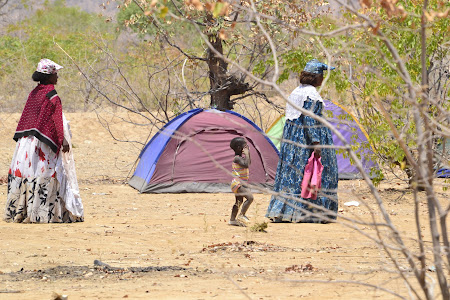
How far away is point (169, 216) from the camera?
364 inches

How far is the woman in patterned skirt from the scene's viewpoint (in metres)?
8.17

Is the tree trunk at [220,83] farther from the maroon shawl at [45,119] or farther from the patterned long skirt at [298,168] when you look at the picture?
the maroon shawl at [45,119]

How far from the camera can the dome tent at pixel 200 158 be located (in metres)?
11.4

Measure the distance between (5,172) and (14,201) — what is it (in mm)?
6584

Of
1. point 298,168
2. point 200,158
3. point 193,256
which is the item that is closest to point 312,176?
point 298,168

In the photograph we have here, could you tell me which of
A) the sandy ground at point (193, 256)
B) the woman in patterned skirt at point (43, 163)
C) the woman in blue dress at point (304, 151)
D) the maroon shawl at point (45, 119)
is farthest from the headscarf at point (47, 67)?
the woman in blue dress at point (304, 151)

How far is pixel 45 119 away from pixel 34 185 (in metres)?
0.69

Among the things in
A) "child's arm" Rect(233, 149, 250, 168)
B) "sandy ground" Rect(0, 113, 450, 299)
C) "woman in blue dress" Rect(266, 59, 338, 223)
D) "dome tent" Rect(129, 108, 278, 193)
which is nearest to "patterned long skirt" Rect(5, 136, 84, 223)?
"sandy ground" Rect(0, 113, 450, 299)

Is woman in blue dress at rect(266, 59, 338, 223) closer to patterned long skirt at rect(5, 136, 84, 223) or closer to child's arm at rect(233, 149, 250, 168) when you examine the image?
child's arm at rect(233, 149, 250, 168)

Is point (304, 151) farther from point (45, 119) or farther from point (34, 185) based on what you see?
point (34, 185)

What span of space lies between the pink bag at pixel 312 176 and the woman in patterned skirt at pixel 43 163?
7.90 feet

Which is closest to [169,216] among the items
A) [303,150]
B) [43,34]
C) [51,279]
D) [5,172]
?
[303,150]

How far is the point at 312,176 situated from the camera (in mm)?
8008

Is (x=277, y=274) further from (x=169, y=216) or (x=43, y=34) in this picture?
(x=43, y=34)
